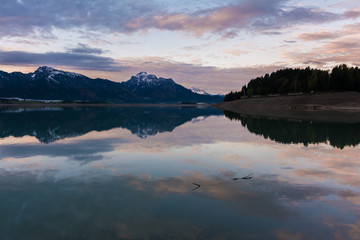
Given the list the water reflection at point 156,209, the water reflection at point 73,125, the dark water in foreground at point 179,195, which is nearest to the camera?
the water reflection at point 156,209

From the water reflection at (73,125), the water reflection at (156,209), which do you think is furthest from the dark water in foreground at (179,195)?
the water reflection at (73,125)

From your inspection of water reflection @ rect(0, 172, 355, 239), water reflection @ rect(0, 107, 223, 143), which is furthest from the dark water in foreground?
water reflection @ rect(0, 107, 223, 143)

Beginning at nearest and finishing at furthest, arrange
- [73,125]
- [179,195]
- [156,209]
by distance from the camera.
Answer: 1. [156,209]
2. [179,195]
3. [73,125]

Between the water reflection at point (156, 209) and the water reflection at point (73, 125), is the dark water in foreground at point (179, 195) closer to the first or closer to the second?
the water reflection at point (156, 209)

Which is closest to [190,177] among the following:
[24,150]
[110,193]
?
[110,193]

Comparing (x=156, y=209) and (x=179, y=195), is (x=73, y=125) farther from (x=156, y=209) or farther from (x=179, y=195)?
(x=156, y=209)

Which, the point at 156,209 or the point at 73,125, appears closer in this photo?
the point at 156,209

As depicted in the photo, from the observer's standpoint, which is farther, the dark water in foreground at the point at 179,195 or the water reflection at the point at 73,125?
the water reflection at the point at 73,125

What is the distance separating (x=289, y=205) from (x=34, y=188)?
13270 millimetres

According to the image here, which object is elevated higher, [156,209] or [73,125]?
[156,209]

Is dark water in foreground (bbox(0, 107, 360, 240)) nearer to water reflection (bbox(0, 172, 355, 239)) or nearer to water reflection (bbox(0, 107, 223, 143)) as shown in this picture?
water reflection (bbox(0, 172, 355, 239))

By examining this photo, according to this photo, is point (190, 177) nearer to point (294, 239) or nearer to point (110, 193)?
point (110, 193)

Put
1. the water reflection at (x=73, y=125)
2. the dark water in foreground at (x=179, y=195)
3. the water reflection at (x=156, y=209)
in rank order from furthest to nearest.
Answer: the water reflection at (x=73, y=125), the dark water in foreground at (x=179, y=195), the water reflection at (x=156, y=209)

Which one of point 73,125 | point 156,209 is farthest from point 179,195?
point 73,125
